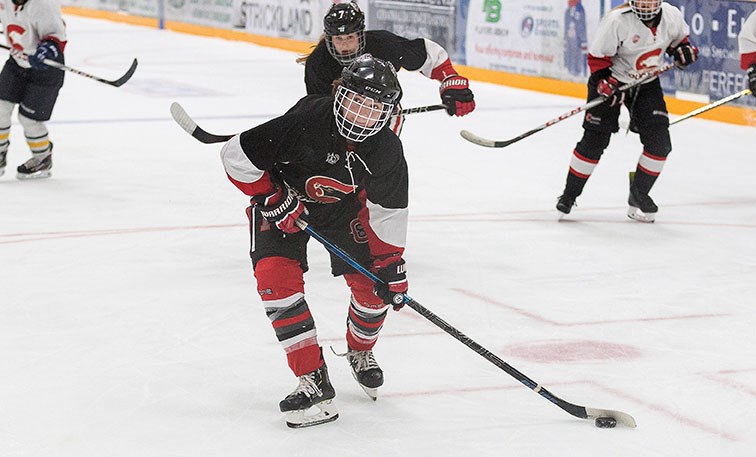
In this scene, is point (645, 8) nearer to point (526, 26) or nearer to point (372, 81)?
point (372, 81)

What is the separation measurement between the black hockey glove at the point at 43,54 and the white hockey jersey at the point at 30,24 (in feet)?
0.13

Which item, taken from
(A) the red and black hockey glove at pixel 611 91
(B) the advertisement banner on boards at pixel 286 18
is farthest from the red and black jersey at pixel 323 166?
(B) the advertisement banner on boards at pixel 286 18

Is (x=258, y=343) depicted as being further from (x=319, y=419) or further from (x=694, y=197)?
(x=694, y=197)

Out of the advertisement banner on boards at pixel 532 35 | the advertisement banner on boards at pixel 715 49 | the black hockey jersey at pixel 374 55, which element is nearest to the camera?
the black hockey jersey at pixel 374 55

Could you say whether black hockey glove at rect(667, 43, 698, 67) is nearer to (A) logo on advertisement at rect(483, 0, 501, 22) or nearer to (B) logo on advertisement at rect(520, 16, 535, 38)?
(B) logo on advertisement at rect(520, 16, 535, 38)

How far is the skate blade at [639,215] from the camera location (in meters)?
4.91

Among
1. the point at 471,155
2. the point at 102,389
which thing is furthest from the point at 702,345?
the point at 471,155

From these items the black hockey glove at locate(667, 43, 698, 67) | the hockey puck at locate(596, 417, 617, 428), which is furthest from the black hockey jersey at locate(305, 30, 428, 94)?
the hockey puck at locate(596, 417, 617, 428)

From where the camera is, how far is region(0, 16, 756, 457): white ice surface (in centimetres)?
264

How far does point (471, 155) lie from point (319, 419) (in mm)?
3970

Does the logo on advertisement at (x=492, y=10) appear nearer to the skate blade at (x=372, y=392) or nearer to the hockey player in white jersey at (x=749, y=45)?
the hockey player in white jersey at (x=749, y=45)

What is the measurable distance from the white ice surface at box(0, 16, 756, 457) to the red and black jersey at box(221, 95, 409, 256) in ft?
1.47

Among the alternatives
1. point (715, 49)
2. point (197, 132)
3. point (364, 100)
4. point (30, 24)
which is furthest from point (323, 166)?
point (715, 49)

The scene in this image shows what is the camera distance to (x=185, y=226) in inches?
187
